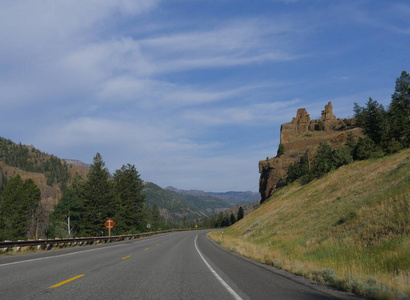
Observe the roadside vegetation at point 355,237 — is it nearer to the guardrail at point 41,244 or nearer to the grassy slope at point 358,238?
the grassy slope at point 358,238

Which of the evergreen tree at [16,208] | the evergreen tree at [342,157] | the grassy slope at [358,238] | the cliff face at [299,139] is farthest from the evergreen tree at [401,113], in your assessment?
the evergreen tree at [16,208]

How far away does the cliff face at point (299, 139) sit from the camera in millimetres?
98812

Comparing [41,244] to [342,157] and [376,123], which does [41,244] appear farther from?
[376,123]

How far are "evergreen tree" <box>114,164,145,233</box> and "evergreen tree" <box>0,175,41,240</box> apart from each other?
62.8 feet

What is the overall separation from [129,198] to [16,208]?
22.8m

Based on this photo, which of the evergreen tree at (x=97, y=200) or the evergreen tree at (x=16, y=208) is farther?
the evergreen tree at (x=16, y=208)

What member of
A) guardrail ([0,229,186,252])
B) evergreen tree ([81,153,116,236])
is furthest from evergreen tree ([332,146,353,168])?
guardrail ([0,229,186,252])

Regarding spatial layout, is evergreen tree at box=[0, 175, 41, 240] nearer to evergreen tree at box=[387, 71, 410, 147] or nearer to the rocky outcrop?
evergreen tree at box=[387, 71, 410, 147]

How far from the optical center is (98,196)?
57969 millimetres

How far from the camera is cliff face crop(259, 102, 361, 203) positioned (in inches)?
3890

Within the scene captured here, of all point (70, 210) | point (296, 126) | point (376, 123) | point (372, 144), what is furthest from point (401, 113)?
point (296, 126)

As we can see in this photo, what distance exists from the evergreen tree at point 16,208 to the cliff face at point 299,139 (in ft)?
197

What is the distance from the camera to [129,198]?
235 feet

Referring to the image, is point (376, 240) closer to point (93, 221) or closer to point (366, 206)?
point (366, 206)
